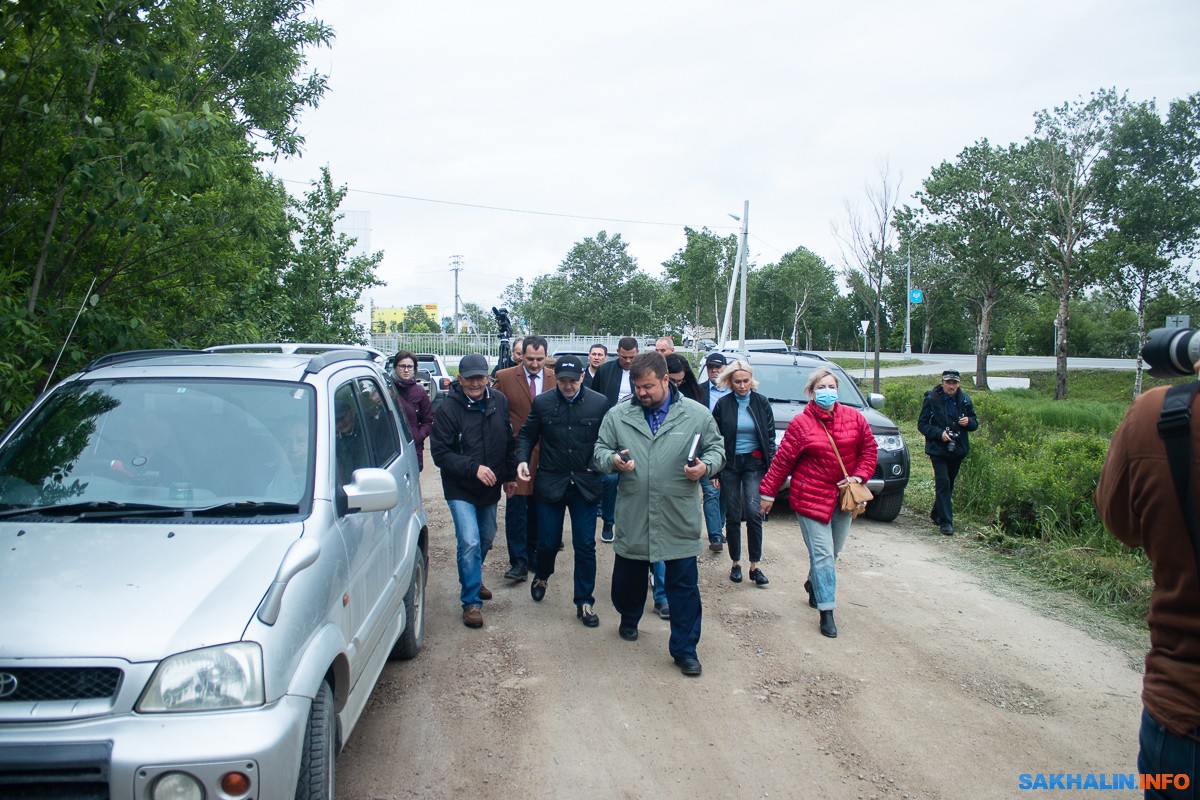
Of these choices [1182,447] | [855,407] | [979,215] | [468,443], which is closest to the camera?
[1182,447]

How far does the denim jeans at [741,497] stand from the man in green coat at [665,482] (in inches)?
72.3

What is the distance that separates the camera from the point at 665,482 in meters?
5.36

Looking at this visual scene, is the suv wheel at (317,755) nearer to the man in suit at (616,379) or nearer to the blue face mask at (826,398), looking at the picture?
the blue face mask at (826,398)

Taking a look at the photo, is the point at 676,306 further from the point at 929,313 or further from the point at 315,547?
the point at 315,547

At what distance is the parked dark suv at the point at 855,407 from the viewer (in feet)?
31.7

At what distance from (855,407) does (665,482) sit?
5925 mm

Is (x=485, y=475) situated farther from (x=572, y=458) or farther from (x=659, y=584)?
(x=659, y=584)

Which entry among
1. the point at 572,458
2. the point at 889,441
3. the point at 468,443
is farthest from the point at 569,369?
the point at 889,441

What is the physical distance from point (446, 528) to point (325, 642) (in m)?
6.12

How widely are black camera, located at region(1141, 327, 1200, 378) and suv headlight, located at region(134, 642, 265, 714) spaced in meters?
2.77

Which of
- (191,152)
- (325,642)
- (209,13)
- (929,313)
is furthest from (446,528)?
(929,313)

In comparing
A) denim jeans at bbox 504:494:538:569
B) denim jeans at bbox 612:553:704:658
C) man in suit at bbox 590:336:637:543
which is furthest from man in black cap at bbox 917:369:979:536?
denim jeans at bbox 612:553:704:658

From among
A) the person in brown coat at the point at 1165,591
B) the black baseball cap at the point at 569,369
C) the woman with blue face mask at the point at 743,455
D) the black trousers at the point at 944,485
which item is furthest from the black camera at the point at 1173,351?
the black trousers at the point at 944,485

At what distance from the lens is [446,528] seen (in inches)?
364
